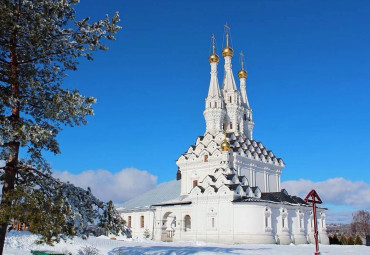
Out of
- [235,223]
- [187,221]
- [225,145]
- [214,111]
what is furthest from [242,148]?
[235,223]

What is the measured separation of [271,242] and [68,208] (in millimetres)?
26572

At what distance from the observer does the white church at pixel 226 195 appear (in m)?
33.6

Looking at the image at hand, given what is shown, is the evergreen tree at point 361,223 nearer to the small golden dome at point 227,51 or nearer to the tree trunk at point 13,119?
the small golden dome at point 227,51

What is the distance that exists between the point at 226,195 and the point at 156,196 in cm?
1334

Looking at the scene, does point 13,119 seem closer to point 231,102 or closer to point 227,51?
point 231,102

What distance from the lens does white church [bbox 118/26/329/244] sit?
33594mm

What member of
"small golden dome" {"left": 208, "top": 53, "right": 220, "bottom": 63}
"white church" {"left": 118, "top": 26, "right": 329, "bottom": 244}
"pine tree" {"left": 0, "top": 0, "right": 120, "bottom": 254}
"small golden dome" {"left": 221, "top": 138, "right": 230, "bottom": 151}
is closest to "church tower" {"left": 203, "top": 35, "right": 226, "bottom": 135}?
"white church" {"left": 118, "top": 26, "right": 329, "bottom": 244}

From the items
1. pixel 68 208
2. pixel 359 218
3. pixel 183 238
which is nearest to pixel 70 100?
pixel 68 208

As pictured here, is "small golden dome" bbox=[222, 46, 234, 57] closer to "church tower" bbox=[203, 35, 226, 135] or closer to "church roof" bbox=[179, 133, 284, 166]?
"church tower" bbox=[203, 35, 226, 135]

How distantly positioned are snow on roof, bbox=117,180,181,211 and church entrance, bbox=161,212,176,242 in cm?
350

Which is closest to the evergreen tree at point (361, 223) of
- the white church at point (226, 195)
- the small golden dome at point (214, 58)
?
the white church at point (226, 195)

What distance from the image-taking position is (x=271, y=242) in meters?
33.0

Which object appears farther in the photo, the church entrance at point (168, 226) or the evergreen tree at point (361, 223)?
the evergreen tree at point (361, 223)

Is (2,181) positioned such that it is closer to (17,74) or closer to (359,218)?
(17,74)
